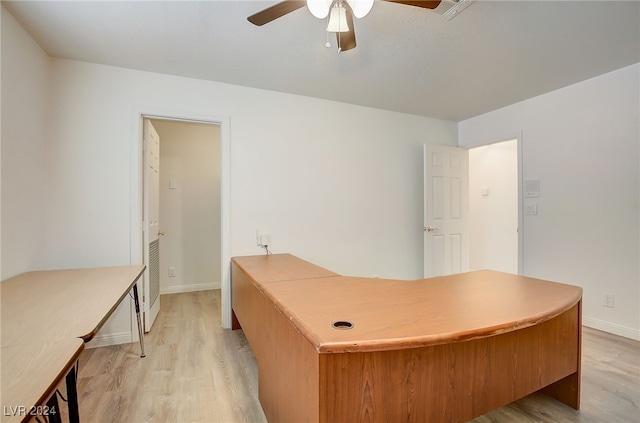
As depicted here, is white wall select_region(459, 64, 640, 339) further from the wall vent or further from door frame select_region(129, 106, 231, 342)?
the wall vent

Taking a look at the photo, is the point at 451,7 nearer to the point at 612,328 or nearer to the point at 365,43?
the point at 365,43

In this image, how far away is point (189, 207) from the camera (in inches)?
161

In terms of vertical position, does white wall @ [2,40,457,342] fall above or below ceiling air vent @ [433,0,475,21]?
below

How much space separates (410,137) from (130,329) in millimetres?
3625

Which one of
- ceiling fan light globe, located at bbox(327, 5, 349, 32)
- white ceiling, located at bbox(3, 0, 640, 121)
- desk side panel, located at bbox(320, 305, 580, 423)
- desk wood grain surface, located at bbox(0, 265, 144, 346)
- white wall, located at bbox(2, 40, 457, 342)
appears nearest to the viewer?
desk side panel, located at bbox(320, 305, 580, 423)

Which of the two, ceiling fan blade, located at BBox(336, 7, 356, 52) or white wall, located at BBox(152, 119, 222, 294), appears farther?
white wall, located at BBox(152, 119, 222, 294)

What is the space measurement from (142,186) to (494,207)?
15.7 ft

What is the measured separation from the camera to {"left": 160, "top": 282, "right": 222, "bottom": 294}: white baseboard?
3.93 meters

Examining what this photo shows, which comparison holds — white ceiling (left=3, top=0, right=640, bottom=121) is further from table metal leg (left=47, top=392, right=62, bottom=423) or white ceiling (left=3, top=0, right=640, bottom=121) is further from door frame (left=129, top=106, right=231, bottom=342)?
table metal leg (left=47, top=392, right=62, bottom=423)

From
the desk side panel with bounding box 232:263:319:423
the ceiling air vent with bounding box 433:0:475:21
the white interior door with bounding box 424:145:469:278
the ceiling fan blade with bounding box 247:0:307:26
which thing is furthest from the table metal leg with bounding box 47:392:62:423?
the white interior door with bounding box 424:145:469:278

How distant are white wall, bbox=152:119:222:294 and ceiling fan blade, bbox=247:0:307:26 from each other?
9.00 ft

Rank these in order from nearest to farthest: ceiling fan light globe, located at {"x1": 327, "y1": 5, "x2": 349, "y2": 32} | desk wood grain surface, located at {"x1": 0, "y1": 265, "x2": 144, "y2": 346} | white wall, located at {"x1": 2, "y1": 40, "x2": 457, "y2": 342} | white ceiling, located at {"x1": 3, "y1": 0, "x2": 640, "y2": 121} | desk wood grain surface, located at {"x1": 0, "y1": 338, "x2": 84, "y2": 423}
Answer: desk wood grain surface, located at {"x1": 0, "y1": 338, "x2": 84, "y2": 423}, desk wood grain surface, located at {"x1": 0, "y1": 265, "x2": 144, "y2": 346}, ceiling fan light globe, located at {"x1": 327, "y1": 5, "x2": 349, "y2": 32}, white ceiling, located at {"x1": 3, "y1": 0, "x2": 640, "y2": 121}, white wall, located at {"x1": 2, "y1": 40, "x2": 457, "y2": 342}

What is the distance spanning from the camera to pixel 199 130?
162 inches

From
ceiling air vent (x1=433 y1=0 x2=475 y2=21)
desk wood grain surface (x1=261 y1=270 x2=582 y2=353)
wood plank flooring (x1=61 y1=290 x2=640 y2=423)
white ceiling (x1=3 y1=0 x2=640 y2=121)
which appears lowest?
wood plank flooring (x1=61 y1=290 x2=640 y2=423)
